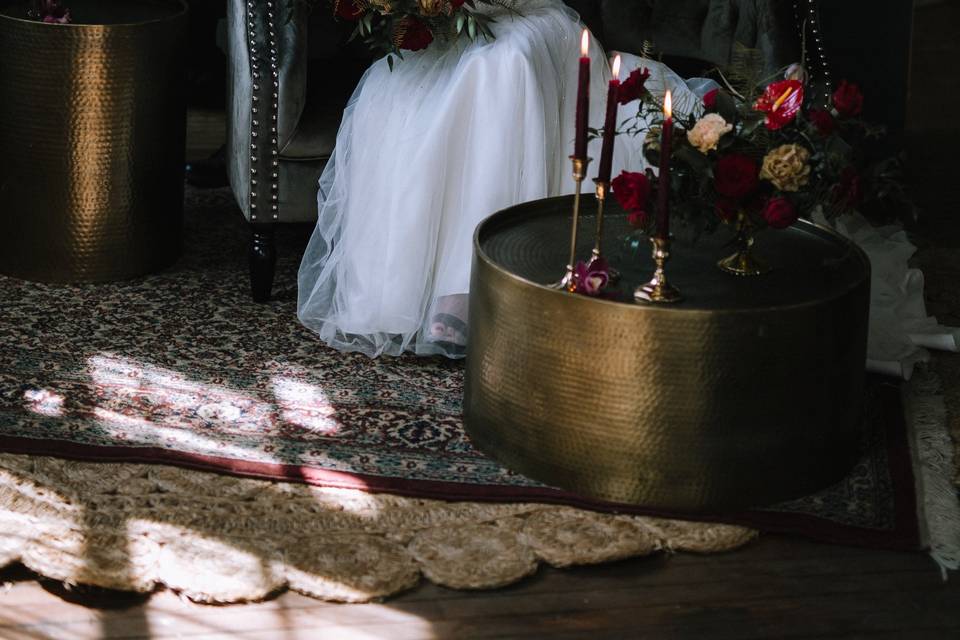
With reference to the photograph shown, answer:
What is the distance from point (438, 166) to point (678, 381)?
1.01 meters

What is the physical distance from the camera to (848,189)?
2549 millimetres

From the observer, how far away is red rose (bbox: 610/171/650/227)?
98.1 inches

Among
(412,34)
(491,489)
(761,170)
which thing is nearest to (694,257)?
(761,170)

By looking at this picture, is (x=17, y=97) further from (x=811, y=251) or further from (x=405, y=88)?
(x=811, y=251)

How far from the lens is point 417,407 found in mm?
2920

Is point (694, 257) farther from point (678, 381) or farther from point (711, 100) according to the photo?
point (678, 381)

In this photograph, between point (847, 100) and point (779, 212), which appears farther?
point (847, 100)

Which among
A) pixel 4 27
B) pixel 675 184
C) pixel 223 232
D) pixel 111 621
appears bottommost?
pixel 111 621

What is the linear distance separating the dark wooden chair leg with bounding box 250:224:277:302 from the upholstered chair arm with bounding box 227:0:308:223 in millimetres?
45

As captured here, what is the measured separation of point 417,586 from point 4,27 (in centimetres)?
199

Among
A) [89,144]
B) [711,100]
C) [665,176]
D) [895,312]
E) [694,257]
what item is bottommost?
[895,312]

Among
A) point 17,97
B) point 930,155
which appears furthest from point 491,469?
point 930,155

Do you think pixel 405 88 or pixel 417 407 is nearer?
pixel 417 407

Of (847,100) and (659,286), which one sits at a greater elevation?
(847,100)
